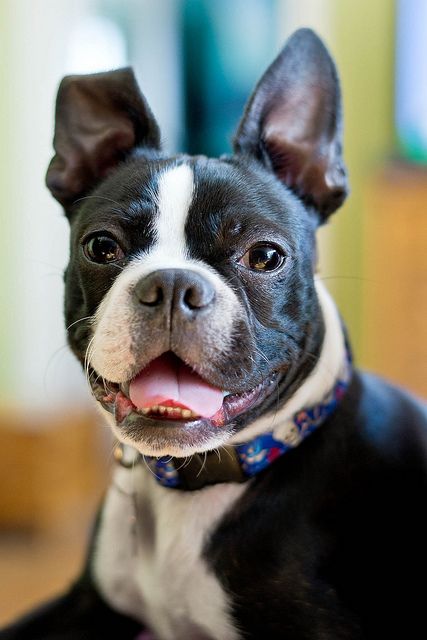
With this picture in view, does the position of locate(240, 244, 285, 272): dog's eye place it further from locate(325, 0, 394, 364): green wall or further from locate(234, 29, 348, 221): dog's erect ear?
locate(325, 0, 394, 364): green wall

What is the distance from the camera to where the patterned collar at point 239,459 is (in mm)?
1551

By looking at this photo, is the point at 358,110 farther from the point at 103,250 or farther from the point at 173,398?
the point at 173,398

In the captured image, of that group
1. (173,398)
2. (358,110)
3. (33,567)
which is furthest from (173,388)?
(358,110)


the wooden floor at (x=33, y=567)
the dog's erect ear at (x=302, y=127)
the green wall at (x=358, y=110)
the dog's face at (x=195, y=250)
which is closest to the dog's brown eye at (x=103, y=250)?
the dog's face at (x=195, y=250)

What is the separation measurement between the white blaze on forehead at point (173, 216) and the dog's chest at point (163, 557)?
1.48ft

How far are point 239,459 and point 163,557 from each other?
0.78 ft

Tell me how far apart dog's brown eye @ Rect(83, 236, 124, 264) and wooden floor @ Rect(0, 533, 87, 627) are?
143 centimetres

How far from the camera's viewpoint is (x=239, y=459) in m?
1.55

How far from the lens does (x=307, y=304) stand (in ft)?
5.14

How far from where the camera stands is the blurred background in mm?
3539

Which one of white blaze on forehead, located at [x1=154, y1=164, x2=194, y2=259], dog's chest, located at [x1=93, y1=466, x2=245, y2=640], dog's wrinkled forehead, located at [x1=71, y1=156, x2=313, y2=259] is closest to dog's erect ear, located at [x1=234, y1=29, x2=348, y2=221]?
dog's wrinkled forehead, located at [x1=71, y1=156, x2=313, y2=259]

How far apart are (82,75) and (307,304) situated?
627 millimetres

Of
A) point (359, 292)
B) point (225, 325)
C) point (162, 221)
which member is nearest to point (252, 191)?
point (162, 221)

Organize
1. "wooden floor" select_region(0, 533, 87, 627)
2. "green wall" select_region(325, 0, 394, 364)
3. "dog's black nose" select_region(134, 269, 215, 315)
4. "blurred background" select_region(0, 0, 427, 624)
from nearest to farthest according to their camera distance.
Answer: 1. "dog's black nose" select_region(134, 269, 215, 315)
2. "wooden floor" select_region(0, 533, 87, 627)
3. "blurred background" select_region(0, 0, 427, 624)
4. "green wall" select_region(325, 0, 394, 364)
